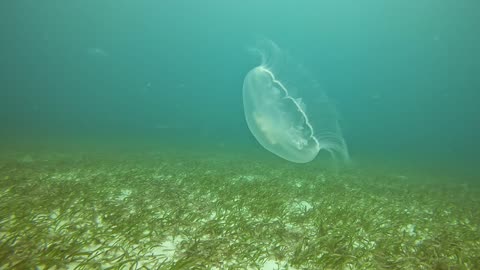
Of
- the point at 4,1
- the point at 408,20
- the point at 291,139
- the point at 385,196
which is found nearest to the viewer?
the point at 291,139

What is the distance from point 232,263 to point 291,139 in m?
3.12

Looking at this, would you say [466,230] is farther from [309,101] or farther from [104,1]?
[104,1]

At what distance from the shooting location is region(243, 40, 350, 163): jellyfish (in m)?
3.96

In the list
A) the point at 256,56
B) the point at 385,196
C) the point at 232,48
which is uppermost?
the point at 232,48

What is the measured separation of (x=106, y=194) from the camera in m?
4.25

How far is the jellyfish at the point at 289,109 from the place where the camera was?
3.96 m

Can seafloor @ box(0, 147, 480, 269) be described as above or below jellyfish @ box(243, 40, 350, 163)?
below

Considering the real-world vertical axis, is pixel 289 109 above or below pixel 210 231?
above

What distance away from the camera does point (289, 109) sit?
4.43 meters

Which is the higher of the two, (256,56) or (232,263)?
(256,56)

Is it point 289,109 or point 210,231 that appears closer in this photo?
point 210,231

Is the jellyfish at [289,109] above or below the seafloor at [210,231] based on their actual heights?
above

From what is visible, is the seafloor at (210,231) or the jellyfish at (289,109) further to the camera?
the jellyfish at (289,109)

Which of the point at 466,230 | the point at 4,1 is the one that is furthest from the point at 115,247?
the point at 4,1
